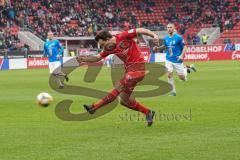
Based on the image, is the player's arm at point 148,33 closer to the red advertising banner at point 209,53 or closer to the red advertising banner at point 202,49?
the red advertising banner at point 209,53

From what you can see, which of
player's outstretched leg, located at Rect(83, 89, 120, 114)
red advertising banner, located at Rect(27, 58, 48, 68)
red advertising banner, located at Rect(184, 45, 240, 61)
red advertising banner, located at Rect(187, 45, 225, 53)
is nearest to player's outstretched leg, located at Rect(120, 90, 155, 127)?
player's outstretched leg, located at Rect(83, 89, 120, 114)

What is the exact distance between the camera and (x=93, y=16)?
6556 cm

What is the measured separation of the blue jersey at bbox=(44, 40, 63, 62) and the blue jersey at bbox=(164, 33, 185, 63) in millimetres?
7697

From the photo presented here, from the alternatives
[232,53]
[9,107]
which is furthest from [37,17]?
[9,107]

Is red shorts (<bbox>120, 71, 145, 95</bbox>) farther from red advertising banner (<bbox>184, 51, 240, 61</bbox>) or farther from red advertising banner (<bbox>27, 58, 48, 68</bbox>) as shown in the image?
red advertising banner (<bbox>184, 51, 240, 61</bbox>)

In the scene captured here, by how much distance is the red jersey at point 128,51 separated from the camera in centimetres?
1341

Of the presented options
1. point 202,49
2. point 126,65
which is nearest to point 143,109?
point 126,65

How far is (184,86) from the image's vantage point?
26906 millimetres

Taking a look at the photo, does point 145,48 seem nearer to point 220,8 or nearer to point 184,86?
point 220,8

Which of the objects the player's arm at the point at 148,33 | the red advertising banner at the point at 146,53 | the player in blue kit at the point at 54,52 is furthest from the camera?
the red advertising banner at the point at 146,53

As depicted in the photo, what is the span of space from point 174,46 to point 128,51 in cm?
929

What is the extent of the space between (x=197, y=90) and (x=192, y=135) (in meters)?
12.4

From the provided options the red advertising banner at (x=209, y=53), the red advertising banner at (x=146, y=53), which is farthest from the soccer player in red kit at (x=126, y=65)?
the red advertising banner at (x=209, y=53)

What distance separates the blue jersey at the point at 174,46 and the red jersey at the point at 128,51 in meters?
8.91
